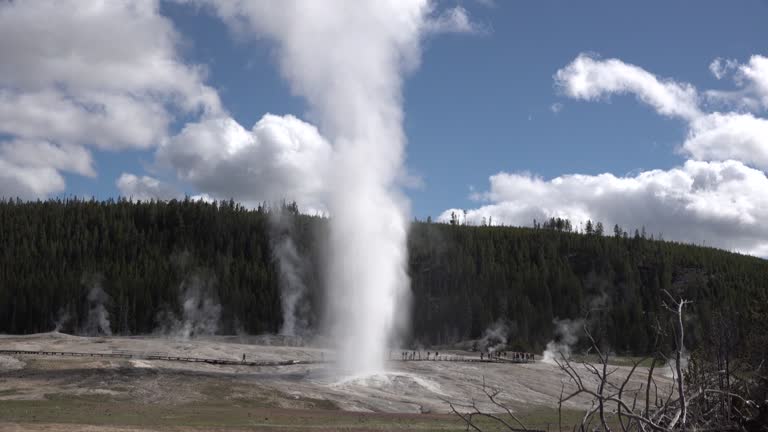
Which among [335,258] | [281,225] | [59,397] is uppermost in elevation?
[281,225]

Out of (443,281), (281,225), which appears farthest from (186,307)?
(443,281)

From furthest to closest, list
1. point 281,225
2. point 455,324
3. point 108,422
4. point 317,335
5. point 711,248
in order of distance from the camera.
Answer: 1. point 711,248
2. point 281,225
3. point 455,324
4. point 317,335
5. point 108,422

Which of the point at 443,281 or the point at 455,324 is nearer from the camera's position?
the point at 455,324

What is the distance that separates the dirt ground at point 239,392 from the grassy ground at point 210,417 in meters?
0.06

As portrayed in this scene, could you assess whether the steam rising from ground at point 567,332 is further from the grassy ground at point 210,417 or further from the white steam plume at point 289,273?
the grassy ground at point 210,417

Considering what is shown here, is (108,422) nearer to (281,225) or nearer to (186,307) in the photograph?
(186,307)

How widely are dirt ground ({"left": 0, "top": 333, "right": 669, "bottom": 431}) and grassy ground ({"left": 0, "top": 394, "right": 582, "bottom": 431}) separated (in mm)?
57

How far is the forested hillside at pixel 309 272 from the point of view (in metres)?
116

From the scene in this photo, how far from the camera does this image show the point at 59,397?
43.9 metres

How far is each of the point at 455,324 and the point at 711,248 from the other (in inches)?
3204

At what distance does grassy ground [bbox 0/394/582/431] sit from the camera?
32188 mm

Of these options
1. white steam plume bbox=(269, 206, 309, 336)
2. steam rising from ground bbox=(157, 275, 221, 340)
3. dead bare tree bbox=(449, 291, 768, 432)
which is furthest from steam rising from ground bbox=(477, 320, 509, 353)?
dead bare tree bbox=(449, 291, 768, 432)

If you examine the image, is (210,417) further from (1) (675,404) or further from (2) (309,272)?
(2) (309,272)

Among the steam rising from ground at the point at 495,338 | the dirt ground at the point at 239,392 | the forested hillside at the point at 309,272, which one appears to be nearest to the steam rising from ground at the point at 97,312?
the forested hillside at the point at 309,272
